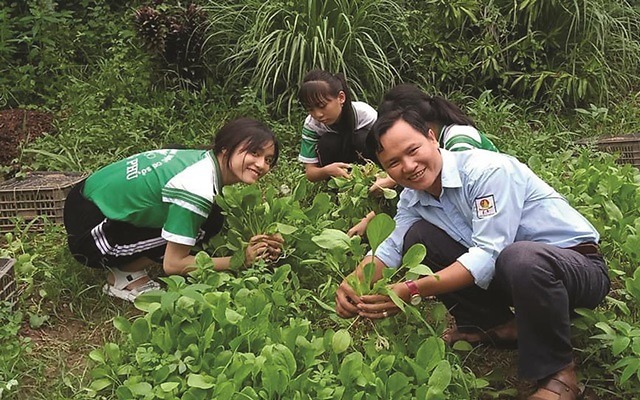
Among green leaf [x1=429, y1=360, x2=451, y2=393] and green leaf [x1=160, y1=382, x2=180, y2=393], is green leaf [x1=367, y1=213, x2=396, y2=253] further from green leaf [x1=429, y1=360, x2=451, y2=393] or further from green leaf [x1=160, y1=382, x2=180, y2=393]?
green leaf [x1=160, y1=382, x2=180, y2=393]

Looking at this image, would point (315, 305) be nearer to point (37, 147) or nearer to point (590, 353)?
point (590, 353)

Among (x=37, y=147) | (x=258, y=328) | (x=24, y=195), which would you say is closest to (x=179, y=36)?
(x=37, y=147)

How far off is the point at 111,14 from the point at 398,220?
15.9ft

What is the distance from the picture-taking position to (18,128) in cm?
523

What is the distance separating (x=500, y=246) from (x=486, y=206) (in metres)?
0.12

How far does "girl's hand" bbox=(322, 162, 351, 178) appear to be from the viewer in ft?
12.2

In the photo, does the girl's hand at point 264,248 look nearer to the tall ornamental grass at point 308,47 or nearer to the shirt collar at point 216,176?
the shirt collar at point 216,176

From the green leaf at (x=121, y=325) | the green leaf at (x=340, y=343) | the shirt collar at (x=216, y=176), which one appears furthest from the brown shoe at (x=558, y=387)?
the shirt collar at (x=216, y=176)

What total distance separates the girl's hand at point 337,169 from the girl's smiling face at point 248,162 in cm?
93

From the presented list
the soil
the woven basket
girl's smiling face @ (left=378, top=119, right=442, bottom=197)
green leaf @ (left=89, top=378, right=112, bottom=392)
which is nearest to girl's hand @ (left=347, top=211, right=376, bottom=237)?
girl's smiling face @ (left=378, top=119, right=442, bottom=197)

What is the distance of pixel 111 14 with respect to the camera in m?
6.53

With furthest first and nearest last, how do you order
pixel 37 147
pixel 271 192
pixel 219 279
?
pixel 37 147, pixel 271 192, pixel 219 279

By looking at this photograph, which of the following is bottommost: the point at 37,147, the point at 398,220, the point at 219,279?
the point at 37,147

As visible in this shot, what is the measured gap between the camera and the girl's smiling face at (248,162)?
2748 mm
